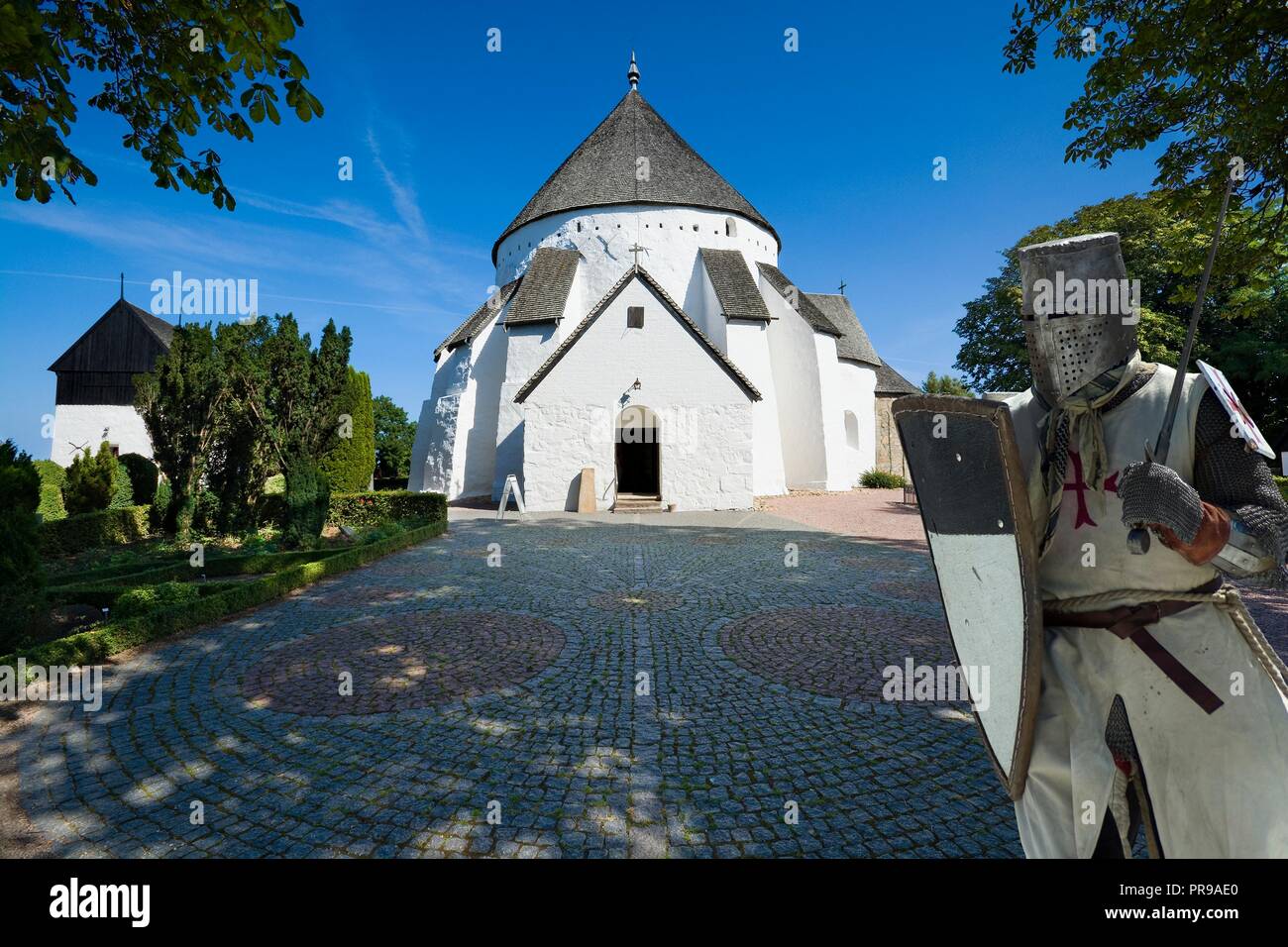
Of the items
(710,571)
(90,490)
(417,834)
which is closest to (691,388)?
(710,571)

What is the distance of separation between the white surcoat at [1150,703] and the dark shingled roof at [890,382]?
30605 millimetres

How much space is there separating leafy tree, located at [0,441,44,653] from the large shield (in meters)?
7.08

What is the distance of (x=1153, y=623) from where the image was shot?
153cm

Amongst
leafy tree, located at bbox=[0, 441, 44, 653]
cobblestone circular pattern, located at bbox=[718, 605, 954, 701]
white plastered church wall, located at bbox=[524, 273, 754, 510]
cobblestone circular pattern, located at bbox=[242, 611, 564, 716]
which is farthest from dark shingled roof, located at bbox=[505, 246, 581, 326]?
cobblestone circular pattern, located at bbox=[718, 605, 954, 701]

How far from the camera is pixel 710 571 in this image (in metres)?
8.61

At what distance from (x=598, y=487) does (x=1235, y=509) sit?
52.4 feet

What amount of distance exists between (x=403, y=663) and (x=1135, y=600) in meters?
4.92

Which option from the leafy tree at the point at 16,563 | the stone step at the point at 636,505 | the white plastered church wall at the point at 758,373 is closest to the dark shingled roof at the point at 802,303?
the white plastered church wall at the point at 758,373

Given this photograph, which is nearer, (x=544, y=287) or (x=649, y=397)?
(x=649, y=397)

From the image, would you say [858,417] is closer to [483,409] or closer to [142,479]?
[483,409]

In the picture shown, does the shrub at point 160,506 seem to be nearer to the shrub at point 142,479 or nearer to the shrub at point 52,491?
the shrub at point 52,491

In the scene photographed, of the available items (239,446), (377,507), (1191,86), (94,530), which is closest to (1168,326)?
(1191,86)

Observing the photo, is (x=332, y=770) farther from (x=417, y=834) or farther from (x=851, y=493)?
(x=851, y=493)

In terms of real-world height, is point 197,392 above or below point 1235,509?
above
